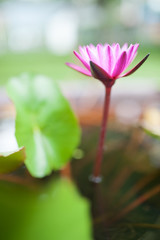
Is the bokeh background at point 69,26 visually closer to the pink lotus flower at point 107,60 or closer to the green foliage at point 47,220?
the pink lotus flower at point 107,60

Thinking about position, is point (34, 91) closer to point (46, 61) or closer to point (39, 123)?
point (39, 123)

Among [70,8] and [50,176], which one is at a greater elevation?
[50,176]

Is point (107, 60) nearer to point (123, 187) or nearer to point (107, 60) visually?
point (107, 60)

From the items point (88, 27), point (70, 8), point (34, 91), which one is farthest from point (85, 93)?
point (70, 8)

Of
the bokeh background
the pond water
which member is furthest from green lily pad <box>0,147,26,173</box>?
the bokeh background

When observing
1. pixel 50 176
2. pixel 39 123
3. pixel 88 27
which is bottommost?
pixel 88 27

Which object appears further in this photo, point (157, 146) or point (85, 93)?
point (85, 93)
